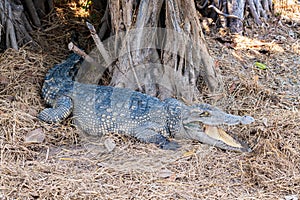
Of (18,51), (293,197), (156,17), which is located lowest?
(293,197)

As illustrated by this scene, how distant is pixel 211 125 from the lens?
3.72 m

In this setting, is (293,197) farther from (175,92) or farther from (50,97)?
(50,97)

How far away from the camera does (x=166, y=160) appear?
137 inches

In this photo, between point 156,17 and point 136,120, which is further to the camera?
point 156,17

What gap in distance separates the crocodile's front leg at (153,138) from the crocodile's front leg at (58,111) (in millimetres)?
695

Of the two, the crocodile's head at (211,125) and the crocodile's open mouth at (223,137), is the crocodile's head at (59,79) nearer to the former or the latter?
the crocodile's head at (211,125)

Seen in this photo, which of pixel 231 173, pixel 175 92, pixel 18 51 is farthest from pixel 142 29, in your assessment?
pixel 231 173

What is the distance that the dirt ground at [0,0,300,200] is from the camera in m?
3.12

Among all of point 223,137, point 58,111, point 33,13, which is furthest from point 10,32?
point 223,137

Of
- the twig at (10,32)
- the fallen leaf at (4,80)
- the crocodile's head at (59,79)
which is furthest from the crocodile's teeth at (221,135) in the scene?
the twig at (10,32)

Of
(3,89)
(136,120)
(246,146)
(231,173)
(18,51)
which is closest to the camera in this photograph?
(231,173)

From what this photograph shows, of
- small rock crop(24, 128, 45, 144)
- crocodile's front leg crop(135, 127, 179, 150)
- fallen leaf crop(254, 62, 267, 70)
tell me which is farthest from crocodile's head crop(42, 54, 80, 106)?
fallen leaf crop(254, 62, 267, 70)

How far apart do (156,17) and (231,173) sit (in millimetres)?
1740

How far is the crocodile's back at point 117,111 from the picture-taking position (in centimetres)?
391
